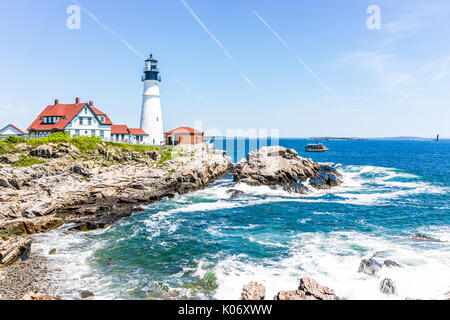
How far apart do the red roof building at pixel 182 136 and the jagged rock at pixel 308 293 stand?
173ft

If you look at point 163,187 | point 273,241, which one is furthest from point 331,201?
point 163,187

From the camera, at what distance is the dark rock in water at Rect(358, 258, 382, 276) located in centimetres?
1489

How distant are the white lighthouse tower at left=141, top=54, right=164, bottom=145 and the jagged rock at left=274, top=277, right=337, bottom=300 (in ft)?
161

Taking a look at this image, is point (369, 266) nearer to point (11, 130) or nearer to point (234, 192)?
point (234, 192)

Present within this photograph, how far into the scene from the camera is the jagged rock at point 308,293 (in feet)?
36.8

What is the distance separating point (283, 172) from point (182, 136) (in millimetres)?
30229

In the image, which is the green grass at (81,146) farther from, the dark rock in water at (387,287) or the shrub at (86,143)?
the dark rock in water at (387,287)

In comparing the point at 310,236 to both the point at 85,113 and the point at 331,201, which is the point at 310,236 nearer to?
the point at 331,201

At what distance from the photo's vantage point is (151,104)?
5575 cm

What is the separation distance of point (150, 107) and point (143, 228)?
37.3 metres

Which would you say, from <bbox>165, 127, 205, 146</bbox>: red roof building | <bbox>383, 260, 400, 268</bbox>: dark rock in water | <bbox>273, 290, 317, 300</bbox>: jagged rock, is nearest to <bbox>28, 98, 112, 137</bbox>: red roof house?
<bbox>165, 127, 205, 146</bbox>: red roof building

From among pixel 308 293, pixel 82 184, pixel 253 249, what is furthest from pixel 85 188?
pixel 308 293

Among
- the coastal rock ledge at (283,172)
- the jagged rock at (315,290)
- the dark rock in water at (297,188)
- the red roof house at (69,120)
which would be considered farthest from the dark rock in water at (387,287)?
the red roof house at (69,120)

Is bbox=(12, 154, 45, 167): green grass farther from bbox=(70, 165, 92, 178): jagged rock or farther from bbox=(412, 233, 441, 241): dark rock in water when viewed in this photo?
bbox=(412, 233, 441, 241): dark rock in water
